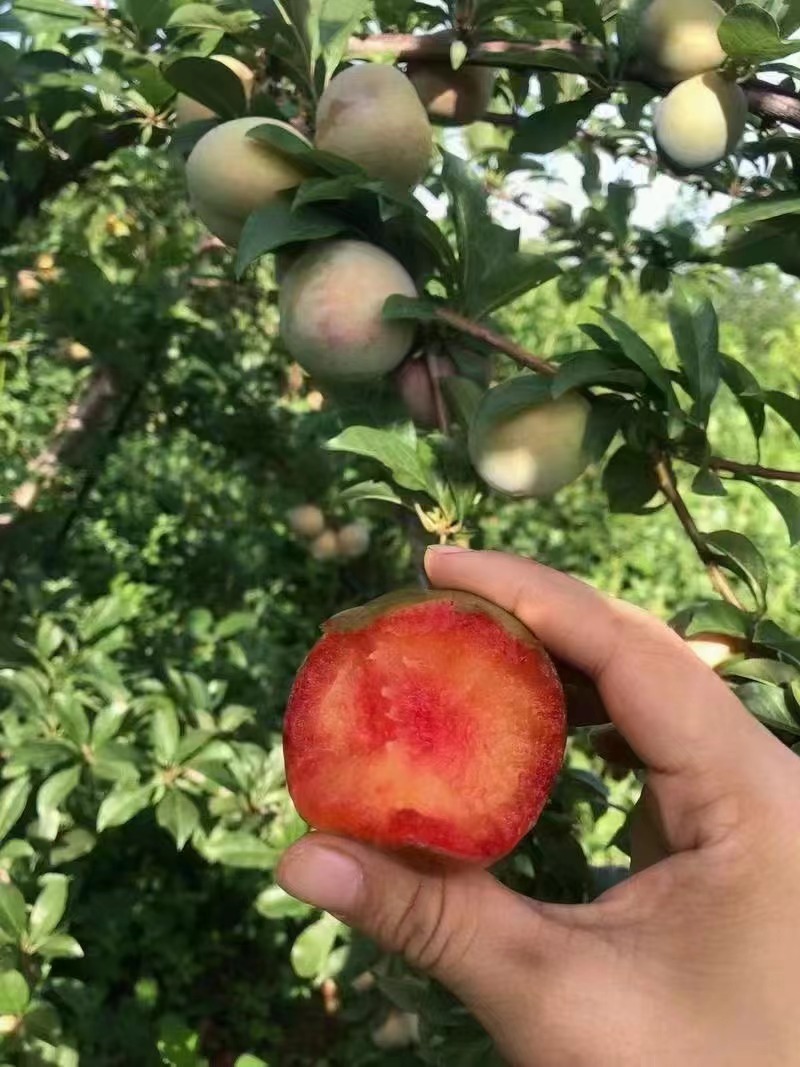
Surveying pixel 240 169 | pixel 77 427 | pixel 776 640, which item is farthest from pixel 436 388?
pixel 77 427

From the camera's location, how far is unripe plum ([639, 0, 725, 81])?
0.72 m

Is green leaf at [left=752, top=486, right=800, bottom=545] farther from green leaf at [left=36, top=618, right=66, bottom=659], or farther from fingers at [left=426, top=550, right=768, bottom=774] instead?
green leaf at [left=36, top=618, right=66, bottom=659]

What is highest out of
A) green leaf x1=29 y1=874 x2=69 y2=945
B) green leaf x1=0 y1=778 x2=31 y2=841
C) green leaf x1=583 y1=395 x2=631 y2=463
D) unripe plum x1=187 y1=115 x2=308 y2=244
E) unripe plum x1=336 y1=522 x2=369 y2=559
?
unripe plum x1=187 y1=115 x2=308 y2=244

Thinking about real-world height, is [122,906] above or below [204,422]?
below

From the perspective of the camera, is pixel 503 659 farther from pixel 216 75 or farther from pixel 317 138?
pixel 216 75

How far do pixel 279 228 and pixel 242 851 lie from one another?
68cm

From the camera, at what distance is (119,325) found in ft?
4.60

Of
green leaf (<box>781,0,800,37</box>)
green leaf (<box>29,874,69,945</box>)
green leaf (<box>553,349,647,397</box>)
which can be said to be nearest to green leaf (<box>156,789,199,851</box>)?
green leaf (<box>29,874,69,945</box>)

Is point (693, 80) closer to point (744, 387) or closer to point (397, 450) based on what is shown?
point (744, 387)

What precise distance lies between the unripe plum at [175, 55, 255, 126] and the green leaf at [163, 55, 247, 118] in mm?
20

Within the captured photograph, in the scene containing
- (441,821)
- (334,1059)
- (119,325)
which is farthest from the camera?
(334,1059)

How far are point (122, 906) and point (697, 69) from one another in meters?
1.39

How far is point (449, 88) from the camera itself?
2.98ft

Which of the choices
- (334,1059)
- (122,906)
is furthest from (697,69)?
(334,1059)
